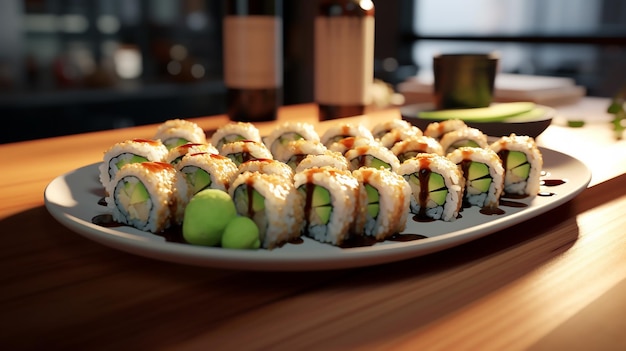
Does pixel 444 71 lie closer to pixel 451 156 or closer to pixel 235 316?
pixel 451 156

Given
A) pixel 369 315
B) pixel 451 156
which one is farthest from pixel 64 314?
pixel 451 156

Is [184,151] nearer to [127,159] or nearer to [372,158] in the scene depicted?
[127,159]

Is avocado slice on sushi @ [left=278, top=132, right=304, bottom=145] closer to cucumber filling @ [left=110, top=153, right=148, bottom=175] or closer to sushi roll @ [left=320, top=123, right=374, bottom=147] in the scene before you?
sushi roll @ [left=320, top=123, right=374, bottom=147]

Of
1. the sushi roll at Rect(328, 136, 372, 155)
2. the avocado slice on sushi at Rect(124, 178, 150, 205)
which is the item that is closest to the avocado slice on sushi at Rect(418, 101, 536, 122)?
the sushi roll at Rect(328, 136, 372, 155)

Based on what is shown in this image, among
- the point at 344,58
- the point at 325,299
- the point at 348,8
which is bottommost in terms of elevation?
the point at 325,299

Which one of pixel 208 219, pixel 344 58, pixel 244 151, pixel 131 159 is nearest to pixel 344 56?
pixel 344 58

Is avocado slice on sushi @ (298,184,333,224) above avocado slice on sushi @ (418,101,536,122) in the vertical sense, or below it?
below
